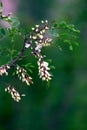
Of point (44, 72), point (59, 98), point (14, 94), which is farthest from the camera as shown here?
point (59, 98)

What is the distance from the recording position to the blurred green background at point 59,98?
50.6ft

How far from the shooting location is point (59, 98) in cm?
1692

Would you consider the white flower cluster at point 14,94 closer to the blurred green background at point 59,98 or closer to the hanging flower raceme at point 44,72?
the hanging flower raceme at point 44,72

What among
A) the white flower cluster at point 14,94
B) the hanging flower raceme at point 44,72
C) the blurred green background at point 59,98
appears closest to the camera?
the hanging flower raceme at point 44,72

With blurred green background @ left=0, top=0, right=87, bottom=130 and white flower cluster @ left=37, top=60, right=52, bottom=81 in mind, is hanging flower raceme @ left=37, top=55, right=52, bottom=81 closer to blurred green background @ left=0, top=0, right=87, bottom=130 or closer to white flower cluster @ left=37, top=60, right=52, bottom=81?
white flower cluster @ left=37, top=60, right=52, bottom=81

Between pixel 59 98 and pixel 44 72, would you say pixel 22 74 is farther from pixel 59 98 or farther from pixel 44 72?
pixel 59 98

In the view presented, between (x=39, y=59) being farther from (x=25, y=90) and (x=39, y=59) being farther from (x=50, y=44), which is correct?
(x=25, y=90)

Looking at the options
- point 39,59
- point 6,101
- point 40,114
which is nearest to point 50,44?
point 39,59

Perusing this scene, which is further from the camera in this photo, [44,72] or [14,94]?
[14,94]

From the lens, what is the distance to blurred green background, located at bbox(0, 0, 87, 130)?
15.4 metres

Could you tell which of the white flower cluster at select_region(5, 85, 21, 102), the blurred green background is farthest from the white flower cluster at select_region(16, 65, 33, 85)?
the blurred green background

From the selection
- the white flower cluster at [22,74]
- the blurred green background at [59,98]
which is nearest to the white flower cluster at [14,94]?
the white flower cluster at [22,74]

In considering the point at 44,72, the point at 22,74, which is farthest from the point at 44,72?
the point at 22,74

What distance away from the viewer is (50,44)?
186 inches
